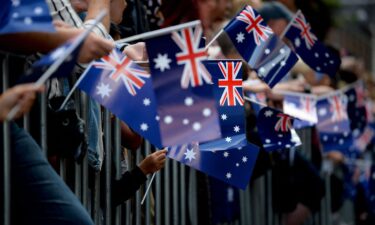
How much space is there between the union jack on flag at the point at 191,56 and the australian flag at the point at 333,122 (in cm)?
387

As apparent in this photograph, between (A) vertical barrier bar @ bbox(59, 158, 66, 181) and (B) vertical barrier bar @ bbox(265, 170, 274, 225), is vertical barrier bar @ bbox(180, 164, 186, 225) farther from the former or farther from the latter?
(A) vertical barrier bar @ bbox(59, 158, 66, 181)

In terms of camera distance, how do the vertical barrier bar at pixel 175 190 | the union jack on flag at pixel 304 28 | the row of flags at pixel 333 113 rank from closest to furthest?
the vertical barrier bar at pixel 175 190 < the union jack on flag at pixel 304 28 < the row of flags at pixel 333 113

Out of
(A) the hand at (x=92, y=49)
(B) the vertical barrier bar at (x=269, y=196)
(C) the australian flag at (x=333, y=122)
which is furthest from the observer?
(C) the australian flag at (x=333, y=122)

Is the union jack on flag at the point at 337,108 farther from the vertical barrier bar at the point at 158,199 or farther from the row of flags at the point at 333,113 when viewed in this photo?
the vertical barrier bar at the point at 158,199

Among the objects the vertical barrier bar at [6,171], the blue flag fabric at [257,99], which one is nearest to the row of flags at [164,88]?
the vertical barrier bar at [6,171]

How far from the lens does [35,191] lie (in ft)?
13.8

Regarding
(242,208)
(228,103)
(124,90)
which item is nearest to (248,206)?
(242,208)

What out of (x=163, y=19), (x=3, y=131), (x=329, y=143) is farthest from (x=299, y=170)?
(x=3, y=131)

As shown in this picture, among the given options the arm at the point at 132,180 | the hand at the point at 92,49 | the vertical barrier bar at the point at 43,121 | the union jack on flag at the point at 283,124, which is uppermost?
the hand at the point at 92,49

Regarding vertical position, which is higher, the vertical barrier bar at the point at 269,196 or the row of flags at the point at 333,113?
the row of flags at the point at 333,113

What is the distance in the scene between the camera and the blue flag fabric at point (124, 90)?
448 cm

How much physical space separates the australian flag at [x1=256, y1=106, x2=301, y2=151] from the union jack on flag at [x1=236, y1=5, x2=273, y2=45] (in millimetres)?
567

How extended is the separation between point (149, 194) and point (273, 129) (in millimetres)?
1063

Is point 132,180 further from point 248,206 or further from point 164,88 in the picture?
point 248,206
